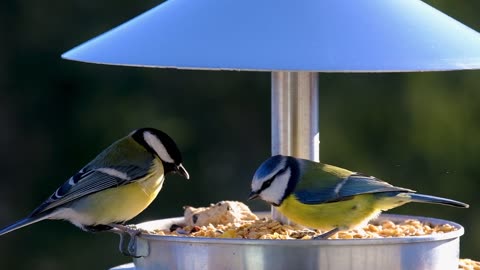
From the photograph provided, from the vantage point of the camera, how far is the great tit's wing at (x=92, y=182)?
15.7 ft

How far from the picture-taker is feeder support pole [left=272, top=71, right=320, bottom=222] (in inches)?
166

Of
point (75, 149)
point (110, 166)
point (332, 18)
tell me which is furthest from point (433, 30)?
point (75, 149)

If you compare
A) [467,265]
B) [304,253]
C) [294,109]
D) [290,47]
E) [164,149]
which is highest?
[290,47]

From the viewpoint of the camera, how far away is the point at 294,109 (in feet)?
13.9

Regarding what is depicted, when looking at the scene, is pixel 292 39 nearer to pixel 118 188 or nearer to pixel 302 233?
pixel 302 233

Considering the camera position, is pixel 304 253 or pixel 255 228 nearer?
pixel 304 253

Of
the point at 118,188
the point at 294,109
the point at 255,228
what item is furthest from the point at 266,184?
the point at 118,188

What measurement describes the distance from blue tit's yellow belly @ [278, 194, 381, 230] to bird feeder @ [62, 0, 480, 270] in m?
0.35

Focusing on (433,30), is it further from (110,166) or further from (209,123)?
(209,123)

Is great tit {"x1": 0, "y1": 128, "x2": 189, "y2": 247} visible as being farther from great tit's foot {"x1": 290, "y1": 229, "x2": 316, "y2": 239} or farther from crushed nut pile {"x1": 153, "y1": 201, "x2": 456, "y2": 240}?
great tit's foot {"x1": 290, "y1": 229, "x2": 316, "y2": 239}

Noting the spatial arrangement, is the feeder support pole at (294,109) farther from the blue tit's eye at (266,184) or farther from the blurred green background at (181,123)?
the blurred green background at (181,123)

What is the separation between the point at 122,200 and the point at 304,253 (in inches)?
47.5

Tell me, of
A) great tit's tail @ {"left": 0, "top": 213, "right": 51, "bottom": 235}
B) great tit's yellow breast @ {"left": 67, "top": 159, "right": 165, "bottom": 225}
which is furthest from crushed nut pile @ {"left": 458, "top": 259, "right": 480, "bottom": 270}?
great tit's tail @ {"left": 0, "top": 213, "right": 51, "bottom": 235}

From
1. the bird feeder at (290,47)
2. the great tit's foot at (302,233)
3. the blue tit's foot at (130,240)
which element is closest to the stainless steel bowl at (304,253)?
the bird feeder at (290,47)
